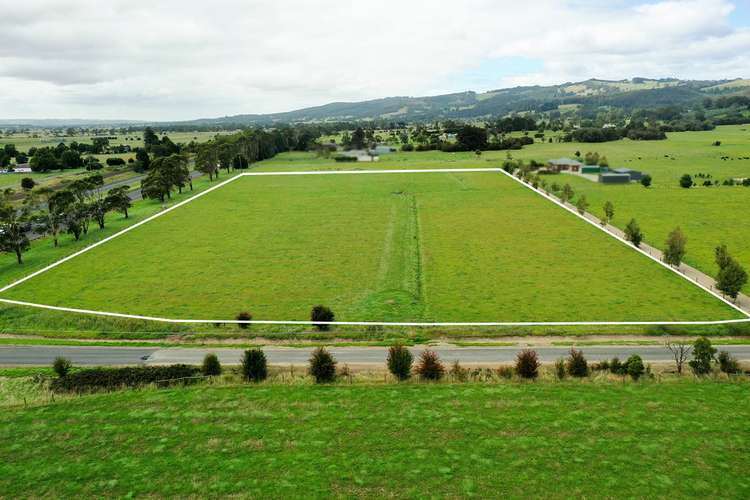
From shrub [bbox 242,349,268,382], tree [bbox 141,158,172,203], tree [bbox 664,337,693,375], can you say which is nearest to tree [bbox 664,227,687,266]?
tree [bbox 664,337,693,375]

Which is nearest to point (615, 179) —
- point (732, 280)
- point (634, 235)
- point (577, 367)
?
point (634, 235)

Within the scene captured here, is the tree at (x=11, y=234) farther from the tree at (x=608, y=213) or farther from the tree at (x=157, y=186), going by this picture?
the tree at (x=608, y=213)

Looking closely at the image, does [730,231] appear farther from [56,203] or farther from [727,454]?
[56,203]

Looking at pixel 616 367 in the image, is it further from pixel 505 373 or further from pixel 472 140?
pixel 472 140

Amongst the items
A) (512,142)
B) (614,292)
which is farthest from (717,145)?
(614,292)

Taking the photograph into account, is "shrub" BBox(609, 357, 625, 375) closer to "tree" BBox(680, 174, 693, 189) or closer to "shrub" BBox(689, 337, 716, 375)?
"shrub" BBox(689, 337, 716, 375)

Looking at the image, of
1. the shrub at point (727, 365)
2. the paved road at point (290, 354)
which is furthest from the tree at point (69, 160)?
the shrub at point (727, 365)
